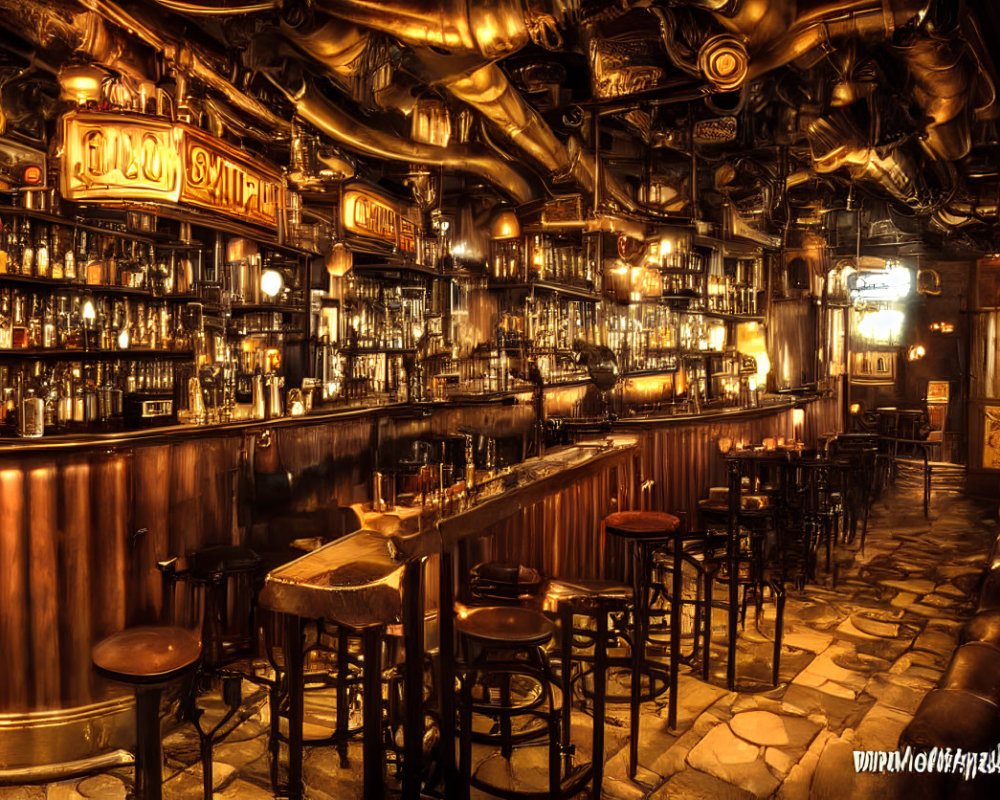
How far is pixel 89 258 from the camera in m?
5.85

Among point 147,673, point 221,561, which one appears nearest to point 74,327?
point 221,561

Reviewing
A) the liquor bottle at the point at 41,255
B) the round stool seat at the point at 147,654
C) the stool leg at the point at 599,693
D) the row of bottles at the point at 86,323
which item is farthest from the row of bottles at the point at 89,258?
the stool leg at the point at 599,693

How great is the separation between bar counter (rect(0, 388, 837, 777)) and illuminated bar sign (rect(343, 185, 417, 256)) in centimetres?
163

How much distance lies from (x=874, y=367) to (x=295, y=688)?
14.7 meters

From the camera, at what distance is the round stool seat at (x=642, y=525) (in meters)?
3.89

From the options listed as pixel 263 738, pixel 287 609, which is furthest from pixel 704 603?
pixel 287 609

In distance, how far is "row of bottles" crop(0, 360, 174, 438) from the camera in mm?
3941

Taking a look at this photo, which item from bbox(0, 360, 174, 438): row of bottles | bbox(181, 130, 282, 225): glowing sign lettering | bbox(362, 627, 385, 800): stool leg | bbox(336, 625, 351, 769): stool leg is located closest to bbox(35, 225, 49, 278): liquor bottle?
bbox(0, 360, 174, 438): row of bottles

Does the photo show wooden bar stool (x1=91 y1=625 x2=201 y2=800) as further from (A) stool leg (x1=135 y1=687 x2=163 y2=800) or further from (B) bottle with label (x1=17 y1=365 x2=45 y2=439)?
(B) bottle with label (x1=17 y1=365 x2=45 y2=439)

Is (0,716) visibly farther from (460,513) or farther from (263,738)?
(460,513)

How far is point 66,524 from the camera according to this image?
350 cm

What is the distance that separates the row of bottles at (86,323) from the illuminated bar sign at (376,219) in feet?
6.17

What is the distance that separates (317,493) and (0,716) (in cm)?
205

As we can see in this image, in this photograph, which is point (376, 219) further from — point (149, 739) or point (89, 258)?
point (149, 739)
